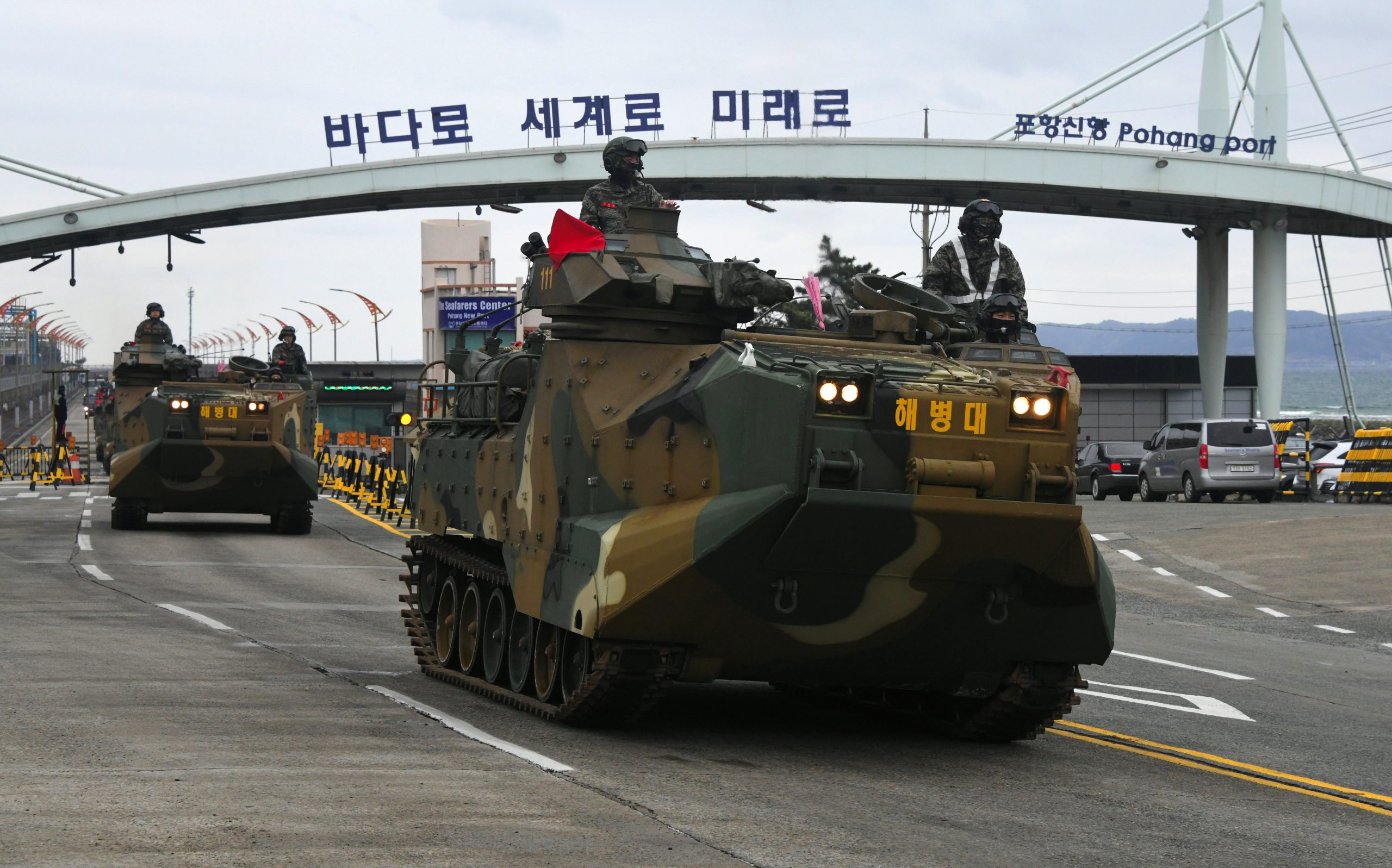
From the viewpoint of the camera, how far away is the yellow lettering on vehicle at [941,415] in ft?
28.1

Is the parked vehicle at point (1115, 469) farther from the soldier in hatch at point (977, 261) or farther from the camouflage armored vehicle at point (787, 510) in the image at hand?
the camouflage armored vehicle at point (787, 510)

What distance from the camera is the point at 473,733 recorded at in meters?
9.35

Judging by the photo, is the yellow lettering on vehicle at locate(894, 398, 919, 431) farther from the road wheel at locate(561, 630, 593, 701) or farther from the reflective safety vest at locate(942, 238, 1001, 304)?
the reflective safety vest at locate(942, 238, 1001, 304)

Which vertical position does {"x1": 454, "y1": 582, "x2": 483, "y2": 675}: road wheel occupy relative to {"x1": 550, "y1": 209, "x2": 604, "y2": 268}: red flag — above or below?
below

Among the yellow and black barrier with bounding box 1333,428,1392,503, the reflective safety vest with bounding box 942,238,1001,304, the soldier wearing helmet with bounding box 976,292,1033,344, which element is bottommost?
the yellow and black barrier with bounding box 1333,428,1392,503

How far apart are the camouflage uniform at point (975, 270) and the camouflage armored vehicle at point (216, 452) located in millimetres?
16838

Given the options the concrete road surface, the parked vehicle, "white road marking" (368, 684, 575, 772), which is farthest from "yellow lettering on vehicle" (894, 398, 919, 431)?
the parked vehicle

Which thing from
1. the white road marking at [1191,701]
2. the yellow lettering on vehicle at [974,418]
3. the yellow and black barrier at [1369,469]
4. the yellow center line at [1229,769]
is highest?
the yellow lettering on vehicle at [974,418]

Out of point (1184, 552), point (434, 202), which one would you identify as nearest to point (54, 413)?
point (434, 202)

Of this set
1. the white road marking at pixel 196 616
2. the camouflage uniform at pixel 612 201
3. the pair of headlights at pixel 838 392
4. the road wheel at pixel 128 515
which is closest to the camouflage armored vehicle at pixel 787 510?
the pair of headlights at pixel 838 392

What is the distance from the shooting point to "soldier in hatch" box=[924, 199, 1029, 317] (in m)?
11.8

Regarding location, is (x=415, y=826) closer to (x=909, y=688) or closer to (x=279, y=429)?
(x=909, y=688)

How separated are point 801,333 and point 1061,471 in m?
1.88

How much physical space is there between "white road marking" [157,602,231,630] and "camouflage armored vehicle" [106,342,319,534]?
9392 mm
